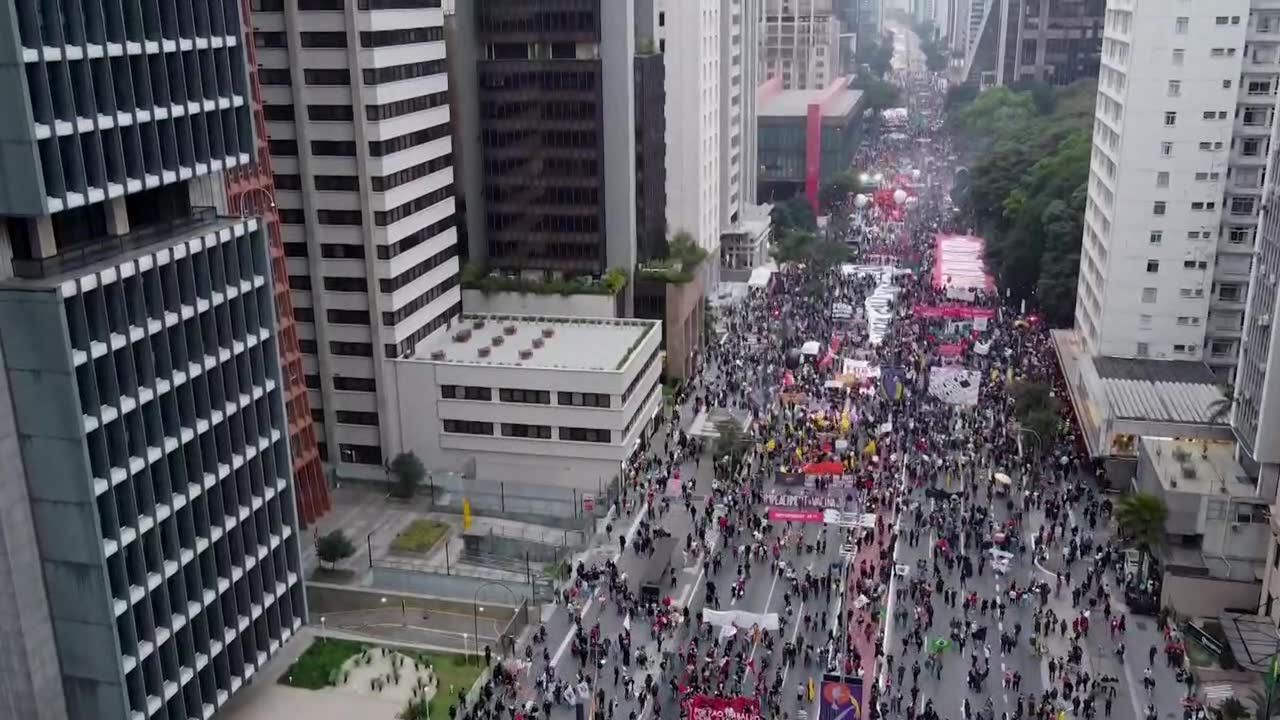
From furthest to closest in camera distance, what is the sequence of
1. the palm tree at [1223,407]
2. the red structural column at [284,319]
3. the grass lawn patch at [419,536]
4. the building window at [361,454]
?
the building window at [361,454] → the grass lawn patch at [419,536] → the palm tree at [1223,407] → the red structural column at [284,319]

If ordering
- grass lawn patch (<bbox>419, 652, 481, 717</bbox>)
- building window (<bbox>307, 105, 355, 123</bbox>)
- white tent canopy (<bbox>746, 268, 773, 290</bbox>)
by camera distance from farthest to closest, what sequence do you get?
white tent canopy (<bbox>746, 268, 773, 290</bbox>), building window (<bbox>307, 105, 355, 123</bbox>), grass lawn patch (<bbox>419, 652, 481, 717</bbox>)

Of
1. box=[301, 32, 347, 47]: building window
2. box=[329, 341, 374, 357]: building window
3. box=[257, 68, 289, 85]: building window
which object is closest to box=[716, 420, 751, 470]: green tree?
box=[329, 341, 374, 357]: building window

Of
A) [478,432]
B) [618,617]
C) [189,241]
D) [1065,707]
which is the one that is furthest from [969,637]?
[189,241]

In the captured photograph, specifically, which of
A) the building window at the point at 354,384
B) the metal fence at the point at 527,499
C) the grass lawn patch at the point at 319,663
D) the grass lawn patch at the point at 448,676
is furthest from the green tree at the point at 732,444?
the grass lawn patch at the point at 319,663

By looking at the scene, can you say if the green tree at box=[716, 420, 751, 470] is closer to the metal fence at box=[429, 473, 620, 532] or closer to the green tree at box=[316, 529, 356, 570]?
the metal fence at box=[429, 473, 620, 532]

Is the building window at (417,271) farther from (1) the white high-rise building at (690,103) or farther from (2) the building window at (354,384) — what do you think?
(1) the white high-rise building at (690,103)

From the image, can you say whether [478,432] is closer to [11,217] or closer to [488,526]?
[488,526]
